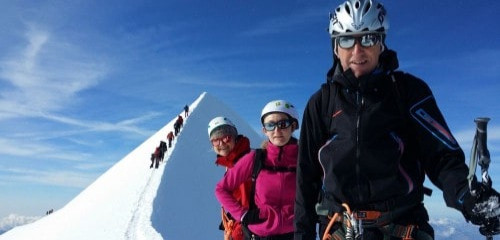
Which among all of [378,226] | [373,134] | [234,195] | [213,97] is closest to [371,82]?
[373,134]

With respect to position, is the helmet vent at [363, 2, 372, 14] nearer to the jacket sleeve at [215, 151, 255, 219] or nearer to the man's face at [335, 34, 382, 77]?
the man's face at [335, 34, 382, 77]

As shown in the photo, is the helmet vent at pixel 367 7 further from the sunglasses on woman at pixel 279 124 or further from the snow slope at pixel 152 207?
the snow slope at pixel 152 207

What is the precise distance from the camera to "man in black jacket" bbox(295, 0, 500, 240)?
273cm

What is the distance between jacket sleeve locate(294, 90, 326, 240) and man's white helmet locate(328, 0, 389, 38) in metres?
0.51

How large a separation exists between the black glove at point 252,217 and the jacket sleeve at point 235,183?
0.22 feet

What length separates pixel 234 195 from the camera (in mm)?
5383

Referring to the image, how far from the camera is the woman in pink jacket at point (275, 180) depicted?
4.79 meters

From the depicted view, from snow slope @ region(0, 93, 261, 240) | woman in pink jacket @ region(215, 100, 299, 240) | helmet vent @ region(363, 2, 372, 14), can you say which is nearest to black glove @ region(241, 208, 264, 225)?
woman in pink jacket @ region(215, 100, 299, 240)

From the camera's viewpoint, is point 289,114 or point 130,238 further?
point 130,238

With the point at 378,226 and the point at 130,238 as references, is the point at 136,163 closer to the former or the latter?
the point at 130,238

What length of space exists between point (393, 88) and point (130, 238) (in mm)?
14887

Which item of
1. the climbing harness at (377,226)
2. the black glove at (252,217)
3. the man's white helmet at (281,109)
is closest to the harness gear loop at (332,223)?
the climbing harness at (377,226)

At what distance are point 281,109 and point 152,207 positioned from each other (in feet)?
A: 68.3

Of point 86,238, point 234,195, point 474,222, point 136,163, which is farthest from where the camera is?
point 136,163
